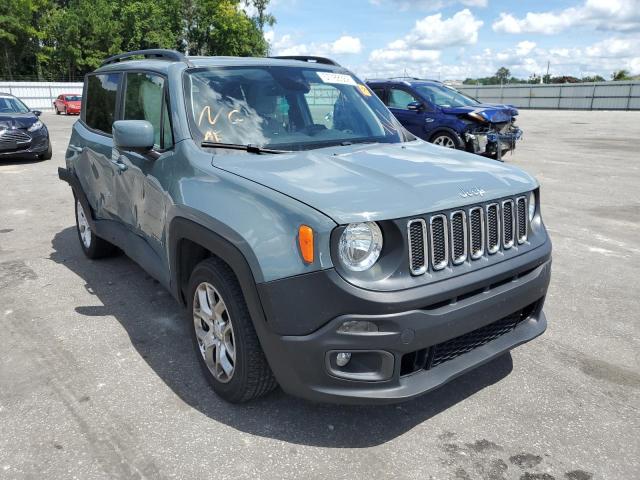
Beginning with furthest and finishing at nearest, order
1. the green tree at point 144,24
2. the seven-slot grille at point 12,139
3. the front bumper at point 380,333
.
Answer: the green tree at point 144,24 → the seven-slot grille at point 12,139 → the front bumper at point 380,333

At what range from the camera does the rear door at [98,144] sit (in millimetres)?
4414

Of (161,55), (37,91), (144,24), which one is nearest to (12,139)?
(161,55)

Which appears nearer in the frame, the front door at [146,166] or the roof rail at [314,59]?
the front door at [146,166]

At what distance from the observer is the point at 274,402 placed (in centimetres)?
304

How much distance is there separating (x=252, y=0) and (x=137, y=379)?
68102mm

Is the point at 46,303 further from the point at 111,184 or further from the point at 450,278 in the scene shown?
the point at 450,278

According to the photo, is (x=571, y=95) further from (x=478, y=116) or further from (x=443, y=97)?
(x=478, y=116)

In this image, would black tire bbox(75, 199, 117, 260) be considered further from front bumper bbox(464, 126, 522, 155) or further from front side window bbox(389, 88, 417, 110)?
front side window bbox(389, 88, 417, 110)

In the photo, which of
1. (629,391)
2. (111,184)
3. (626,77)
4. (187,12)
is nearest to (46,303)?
(111,184)

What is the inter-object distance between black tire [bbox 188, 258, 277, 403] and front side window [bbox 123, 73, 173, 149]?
0.98 metres

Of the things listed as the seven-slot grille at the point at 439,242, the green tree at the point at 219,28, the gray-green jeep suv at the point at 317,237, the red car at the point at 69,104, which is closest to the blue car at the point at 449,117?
the gray-green jeep suv at the point at 317,237

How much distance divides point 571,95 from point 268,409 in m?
45.6

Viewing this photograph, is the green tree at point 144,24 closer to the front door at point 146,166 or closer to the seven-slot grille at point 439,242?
the front door at point 146,166

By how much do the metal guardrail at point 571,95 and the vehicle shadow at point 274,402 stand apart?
43172 mm
